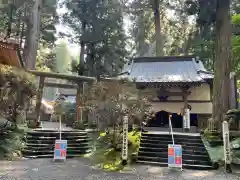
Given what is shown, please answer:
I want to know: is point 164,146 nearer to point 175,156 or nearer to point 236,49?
point 175,156

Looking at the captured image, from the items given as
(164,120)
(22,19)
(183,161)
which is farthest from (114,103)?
(22,19)

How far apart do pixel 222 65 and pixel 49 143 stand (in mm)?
8310

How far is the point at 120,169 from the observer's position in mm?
7758

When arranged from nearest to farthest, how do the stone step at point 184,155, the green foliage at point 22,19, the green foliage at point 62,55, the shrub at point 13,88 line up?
the stone step at point 184,155, the shrub at point 13,88, the green foliage at point 22,19, the green foliage at point 62,55

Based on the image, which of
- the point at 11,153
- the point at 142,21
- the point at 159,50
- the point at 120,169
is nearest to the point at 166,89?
the point at 159,50

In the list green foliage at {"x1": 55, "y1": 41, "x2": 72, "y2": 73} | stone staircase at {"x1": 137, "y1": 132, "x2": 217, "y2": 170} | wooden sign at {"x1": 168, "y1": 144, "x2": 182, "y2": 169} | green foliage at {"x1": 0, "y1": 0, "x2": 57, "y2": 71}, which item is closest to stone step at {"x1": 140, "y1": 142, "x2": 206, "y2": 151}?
stone staircase at {"x1": 137, "y1": 132, "x2": 217, "y2": 170}

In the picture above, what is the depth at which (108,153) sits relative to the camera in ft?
31.7

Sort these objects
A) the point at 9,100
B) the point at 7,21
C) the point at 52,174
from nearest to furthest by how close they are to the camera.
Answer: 1. the point at 52,174
2. the point at 9,100
3. the point at 7,21

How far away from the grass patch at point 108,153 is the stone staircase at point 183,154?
343mm

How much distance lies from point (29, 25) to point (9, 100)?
6.85 meters

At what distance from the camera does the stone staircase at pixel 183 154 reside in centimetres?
858

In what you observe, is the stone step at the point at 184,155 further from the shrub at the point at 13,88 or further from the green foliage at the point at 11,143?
the shrub at the point at 13,88

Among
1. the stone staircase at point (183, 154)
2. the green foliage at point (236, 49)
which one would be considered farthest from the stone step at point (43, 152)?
the green foliage at point (236, 49)

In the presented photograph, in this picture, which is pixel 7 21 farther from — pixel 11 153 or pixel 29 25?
pixel 11 153
